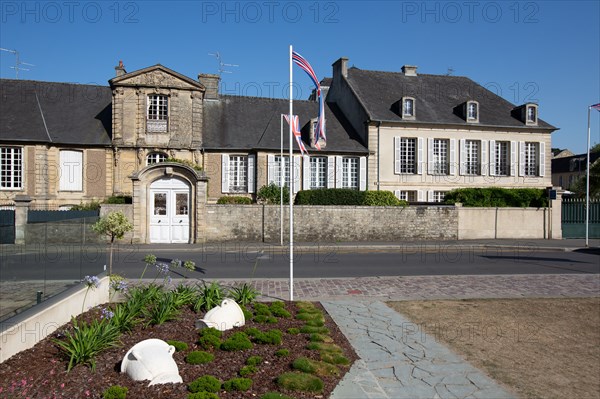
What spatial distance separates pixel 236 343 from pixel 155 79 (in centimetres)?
2379

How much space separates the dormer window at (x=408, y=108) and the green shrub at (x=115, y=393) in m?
29.3

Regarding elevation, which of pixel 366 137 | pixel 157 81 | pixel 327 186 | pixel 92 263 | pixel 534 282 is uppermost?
pixel 157 81

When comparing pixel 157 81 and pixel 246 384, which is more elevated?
pixel 157 81

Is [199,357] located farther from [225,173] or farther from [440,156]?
[440,156]

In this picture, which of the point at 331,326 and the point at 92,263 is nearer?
the point at 331,326

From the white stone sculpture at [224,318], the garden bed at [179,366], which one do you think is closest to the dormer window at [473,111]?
the garden bed at [179,366]

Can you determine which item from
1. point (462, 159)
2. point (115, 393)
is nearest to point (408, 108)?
point (462, 159)

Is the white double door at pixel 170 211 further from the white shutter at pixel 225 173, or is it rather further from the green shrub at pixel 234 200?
the white shutter at pixel 225 173

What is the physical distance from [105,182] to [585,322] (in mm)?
25020

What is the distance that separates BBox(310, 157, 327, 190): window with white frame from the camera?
29.3 m

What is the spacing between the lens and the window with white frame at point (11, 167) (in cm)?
2558

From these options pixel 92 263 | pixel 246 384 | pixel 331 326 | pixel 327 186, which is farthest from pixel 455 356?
pixel 327 186

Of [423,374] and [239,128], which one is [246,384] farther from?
[239,128]

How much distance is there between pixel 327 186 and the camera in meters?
29.4
